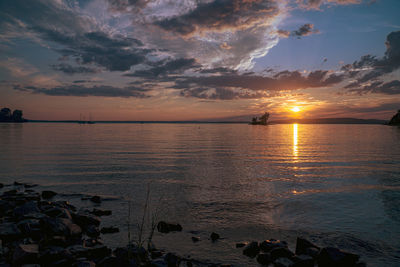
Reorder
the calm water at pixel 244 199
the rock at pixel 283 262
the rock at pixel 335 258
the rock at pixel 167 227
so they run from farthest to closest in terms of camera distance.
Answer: the rock at pixel 167 227
the calm water at pixel 244 199
the rock at pixel 335 258
the rock at pixel 283 262

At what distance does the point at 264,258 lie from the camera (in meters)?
8.34

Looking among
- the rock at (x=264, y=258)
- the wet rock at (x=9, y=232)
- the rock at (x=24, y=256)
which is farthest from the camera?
the wet rock at (x=9, y=232)

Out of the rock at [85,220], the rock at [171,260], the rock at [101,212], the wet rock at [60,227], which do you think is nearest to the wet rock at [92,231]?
the wet rock at [60,227]

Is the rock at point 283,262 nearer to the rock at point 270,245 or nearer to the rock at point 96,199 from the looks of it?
the rock at point 270,245

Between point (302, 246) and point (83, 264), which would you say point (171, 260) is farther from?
point (302, 246)

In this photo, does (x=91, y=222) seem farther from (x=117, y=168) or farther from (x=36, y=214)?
(x=117, y=168)

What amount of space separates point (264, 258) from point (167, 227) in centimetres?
452

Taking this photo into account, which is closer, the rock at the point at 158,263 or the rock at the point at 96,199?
the rock at the point at 158,263

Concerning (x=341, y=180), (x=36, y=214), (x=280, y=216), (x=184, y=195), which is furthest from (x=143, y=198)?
(x=341, y=180)

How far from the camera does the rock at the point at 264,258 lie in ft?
27.1

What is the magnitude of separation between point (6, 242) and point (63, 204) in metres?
4.55

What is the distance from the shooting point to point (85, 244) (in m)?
9.02

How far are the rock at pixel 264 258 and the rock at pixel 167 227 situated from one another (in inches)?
153

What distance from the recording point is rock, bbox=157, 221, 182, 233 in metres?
10.8
